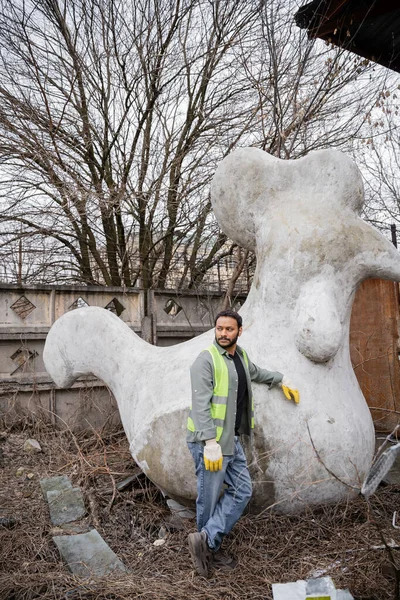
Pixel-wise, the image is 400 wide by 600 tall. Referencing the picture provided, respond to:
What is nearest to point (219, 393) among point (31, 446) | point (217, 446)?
point (217, 446)

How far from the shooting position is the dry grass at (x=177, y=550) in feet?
7.48

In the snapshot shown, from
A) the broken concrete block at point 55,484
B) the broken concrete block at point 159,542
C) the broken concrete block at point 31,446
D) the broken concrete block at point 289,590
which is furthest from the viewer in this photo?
the broken concrete block at point 31,446

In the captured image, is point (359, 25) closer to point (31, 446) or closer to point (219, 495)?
point (219, 495)

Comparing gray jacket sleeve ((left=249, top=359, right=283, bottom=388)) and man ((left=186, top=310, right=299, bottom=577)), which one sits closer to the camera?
man ((left=186, top=310, right=299, bottom=577))

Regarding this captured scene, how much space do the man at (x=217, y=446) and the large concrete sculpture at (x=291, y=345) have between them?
0.63 ft

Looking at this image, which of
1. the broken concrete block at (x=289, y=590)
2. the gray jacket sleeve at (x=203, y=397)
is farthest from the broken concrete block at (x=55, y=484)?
the broken concrete block at (x=289, y=590)

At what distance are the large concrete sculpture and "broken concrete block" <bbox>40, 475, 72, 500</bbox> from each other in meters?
0.72

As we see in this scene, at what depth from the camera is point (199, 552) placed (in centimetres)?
242

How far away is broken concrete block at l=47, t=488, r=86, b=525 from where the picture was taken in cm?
315

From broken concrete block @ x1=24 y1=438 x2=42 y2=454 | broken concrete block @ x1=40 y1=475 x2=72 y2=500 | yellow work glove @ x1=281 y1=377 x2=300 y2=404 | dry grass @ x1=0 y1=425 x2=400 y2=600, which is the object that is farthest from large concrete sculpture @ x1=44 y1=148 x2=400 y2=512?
broken concrete block @ x1=24 y1=438 x2=42 y2=454

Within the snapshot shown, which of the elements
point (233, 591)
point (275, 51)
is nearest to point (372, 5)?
point (275, 51)

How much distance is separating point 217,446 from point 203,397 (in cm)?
23

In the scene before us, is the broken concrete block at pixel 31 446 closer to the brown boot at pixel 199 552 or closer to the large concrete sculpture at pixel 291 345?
the large concrete sculpture at pixel 291 345

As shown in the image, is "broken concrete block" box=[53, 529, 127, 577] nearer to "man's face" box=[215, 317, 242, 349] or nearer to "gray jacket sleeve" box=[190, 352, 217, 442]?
"gray jacket sleeve" box=[190, 352, 217, 442]
